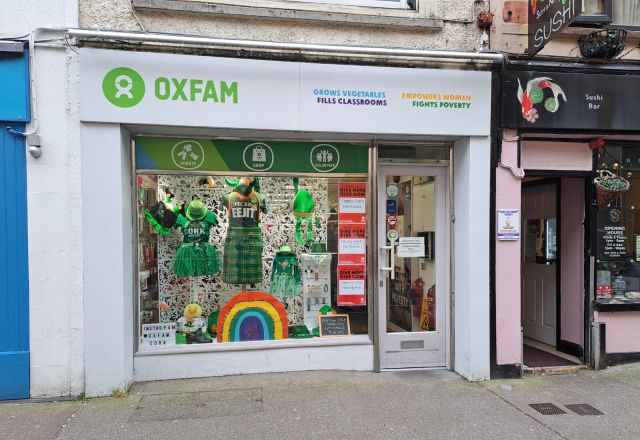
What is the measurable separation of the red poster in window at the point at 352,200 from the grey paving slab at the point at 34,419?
11.4 feet

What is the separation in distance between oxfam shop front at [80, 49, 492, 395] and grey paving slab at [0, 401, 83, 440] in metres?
0.38

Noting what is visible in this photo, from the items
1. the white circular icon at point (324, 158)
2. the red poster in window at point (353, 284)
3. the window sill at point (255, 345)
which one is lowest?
the window sill at point (255, 345)

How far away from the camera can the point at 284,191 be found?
18.2ft

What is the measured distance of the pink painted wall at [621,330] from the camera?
220 inches

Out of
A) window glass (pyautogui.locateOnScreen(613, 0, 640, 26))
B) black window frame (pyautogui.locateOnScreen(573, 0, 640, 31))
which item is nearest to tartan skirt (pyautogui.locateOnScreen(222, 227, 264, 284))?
black window frame (pyautogui.locateOnScreen(573, 0, 640, 31))

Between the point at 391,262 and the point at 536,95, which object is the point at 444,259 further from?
the point at 536,95

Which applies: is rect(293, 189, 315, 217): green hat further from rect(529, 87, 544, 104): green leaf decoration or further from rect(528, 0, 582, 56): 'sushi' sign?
rect(528, 0, 582, 56): 'sushi' sign

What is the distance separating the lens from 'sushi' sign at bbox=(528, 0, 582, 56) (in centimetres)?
459

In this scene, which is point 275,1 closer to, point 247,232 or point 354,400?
point 247,232

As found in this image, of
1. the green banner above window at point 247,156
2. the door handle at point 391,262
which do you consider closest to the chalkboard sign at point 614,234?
the door handle at point 391,262

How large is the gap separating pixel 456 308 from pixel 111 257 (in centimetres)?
392

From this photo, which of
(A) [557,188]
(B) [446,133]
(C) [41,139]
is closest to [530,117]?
(B) [446,133]

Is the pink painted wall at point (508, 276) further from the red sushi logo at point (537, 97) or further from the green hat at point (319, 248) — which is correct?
the green hat at point (319, 248)

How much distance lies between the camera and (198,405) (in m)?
4.41
